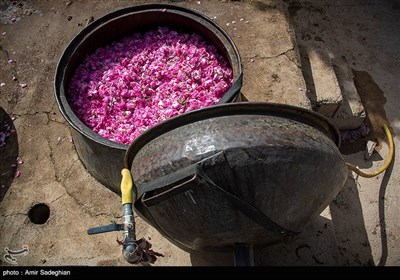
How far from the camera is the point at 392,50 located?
631cm

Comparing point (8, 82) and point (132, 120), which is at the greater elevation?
point (132, 120)

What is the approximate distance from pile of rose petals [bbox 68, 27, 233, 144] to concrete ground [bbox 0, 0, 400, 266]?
0.77m

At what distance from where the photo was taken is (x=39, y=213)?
4422mm

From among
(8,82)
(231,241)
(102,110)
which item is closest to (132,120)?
(102,110)

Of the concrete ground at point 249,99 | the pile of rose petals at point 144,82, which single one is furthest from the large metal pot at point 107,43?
the concrete ground at point 249,99

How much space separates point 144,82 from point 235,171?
2.35 metres

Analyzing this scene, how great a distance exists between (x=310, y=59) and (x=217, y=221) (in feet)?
12.0

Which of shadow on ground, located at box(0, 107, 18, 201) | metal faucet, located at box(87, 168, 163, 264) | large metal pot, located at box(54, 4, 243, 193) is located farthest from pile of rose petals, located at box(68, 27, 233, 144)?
metal faucet, located at box(87, 168, 163, 264)

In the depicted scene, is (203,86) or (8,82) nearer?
(203,86)

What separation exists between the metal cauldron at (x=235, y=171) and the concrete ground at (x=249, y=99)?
2.69 feet

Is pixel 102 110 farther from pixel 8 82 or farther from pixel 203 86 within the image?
pixel 8 82
